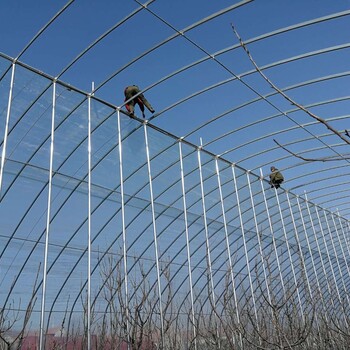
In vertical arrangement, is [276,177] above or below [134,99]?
below

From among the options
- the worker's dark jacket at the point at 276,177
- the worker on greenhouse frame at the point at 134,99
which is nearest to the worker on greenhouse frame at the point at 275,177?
the worker's dark jacket at the point at 276,177

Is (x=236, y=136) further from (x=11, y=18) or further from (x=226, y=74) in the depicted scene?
(x=11, y=18)

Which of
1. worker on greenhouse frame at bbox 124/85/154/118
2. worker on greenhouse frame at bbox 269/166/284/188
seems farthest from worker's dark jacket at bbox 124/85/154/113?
worker on greenhouse frame at bbox 269/166/284/188

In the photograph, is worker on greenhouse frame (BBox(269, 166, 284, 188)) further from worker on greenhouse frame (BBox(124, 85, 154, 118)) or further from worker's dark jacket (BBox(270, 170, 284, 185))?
worker on greenhouse frame (BBox(124, 85, 154, 118))

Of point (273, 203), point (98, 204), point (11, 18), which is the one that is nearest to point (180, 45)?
point (11, 18)

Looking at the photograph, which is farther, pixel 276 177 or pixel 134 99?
pixel 276 177

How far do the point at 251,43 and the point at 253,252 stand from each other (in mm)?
12549

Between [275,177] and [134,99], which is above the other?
[134,99]

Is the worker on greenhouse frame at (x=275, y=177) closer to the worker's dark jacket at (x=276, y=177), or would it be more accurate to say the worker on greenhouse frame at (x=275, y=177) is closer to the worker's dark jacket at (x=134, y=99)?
the worker's dark jacket at (x=276, y=177)

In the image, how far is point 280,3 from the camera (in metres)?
8.65

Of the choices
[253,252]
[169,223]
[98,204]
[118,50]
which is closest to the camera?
[118,50]

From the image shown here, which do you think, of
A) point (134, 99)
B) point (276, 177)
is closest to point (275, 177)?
point (276, 177)

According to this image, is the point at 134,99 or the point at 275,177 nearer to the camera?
the point at 134,99

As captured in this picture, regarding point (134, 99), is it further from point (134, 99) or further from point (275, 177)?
point (275, 177)
